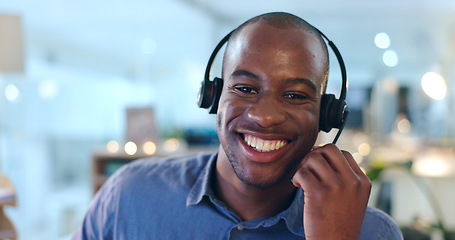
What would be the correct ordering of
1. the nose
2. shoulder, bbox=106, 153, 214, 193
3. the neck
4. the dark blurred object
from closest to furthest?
the nose
the neck
shoulder, bbox=106, 153, 214, 193
the dark blurred object

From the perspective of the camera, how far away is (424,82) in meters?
4.42

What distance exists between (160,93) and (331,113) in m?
4.85

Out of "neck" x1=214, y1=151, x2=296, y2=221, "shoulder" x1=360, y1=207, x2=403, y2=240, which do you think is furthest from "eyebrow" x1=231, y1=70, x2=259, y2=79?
"shoulder" x1=360, y1=207, x2=403, y2=240

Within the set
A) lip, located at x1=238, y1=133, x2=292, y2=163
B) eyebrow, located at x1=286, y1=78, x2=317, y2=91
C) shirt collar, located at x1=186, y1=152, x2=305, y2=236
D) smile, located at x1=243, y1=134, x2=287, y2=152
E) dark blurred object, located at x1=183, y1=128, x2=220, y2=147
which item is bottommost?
dark blurred object, located at x1=183, y1=128, x2=220, y2=147

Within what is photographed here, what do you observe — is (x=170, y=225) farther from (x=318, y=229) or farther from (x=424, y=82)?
(x=424, y=82)

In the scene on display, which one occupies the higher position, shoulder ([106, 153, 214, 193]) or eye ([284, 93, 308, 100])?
eye ([284, 93, 308, 100])

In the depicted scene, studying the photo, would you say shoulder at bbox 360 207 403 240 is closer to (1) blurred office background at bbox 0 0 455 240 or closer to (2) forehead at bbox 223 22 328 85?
(2) forehead at bbox 223 22 328 85

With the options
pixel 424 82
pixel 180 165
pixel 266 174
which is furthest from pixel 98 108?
pixel 266 174

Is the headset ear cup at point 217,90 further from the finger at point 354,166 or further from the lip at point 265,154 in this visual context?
the finger at point 354,166

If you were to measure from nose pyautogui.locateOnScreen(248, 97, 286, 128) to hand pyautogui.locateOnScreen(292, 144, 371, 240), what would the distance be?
113 mm

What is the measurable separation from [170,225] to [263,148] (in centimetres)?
29

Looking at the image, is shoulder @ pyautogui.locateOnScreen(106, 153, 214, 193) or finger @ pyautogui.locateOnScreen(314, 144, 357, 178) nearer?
finger @ pyautogui.locateOnScreen(314, 144, 357, 178)

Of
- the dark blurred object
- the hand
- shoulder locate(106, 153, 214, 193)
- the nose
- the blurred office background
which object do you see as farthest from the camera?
the dark blurred object

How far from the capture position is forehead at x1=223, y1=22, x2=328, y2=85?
903mm
